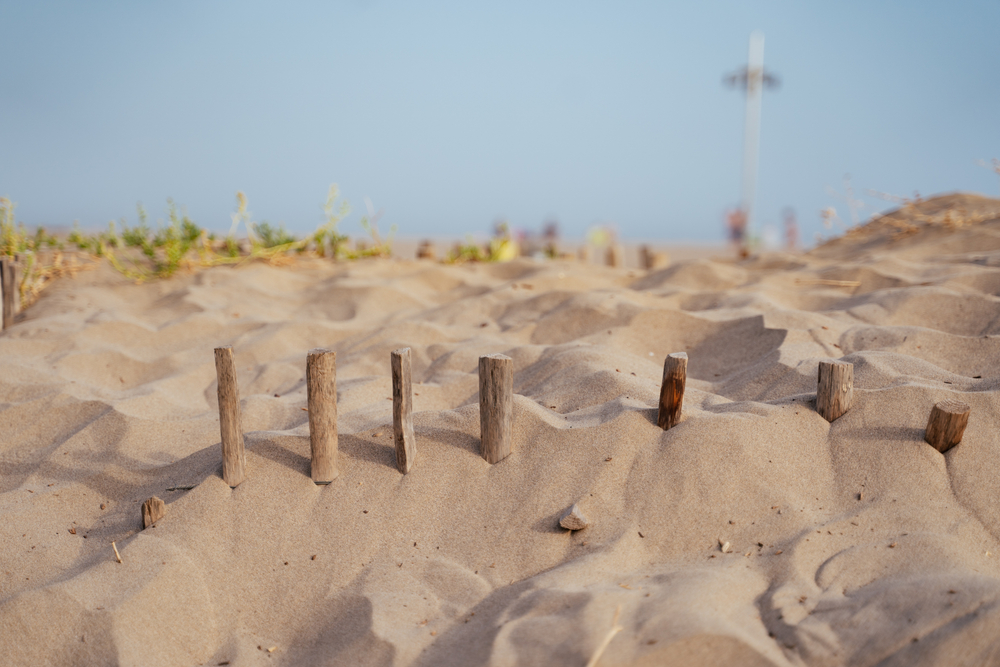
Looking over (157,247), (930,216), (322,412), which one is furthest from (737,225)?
(322,412)

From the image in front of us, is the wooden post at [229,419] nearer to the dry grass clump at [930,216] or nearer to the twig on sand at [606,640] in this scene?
the twig on sand at [606,640]

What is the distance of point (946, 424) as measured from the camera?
7.57 ft

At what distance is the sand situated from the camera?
1.79m

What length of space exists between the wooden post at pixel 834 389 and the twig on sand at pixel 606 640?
4.01ft

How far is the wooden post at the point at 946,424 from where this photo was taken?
2285mm

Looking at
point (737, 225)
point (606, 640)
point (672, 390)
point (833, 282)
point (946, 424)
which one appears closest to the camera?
point (606, 640)

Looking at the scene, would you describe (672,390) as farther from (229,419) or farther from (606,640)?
(229,419)

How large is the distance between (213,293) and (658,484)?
4.28 meters

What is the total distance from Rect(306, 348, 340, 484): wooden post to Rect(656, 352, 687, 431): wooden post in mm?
1148

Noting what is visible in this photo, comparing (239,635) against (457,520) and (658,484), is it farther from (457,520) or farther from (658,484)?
(658,484)

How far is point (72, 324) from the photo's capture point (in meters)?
4.58

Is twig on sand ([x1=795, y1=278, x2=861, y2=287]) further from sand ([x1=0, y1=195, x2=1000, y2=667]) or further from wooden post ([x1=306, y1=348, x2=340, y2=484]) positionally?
wooden post ([x1=306, y1=348, x2=340, y2=484])

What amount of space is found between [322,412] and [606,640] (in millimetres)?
1223

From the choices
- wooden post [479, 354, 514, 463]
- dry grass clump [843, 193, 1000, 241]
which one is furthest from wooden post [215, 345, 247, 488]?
dry grass clump [843, 193, 1000, 241]
